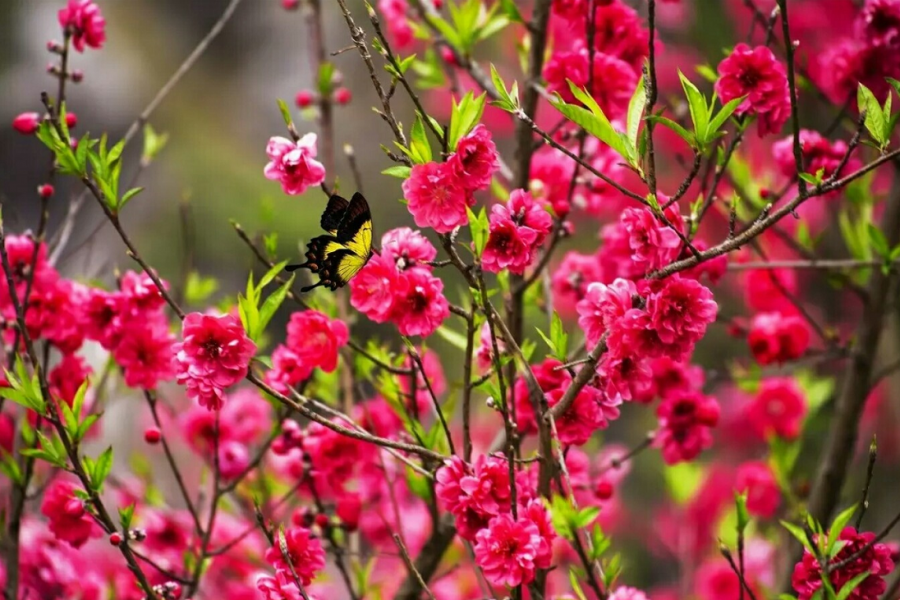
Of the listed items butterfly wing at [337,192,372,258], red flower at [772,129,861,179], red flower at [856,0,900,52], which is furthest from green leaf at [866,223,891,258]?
butterfly wing at [337,192,372,258]

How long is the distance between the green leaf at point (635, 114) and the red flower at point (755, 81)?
0.53 ft

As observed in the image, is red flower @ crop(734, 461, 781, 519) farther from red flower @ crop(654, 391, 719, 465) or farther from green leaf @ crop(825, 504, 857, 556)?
green leaf @ crop(825, 504, 857, 556)

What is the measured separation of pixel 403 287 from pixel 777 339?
69cm

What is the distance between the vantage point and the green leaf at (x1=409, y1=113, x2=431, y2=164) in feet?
2.72

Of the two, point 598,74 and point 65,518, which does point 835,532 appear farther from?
point 65,518

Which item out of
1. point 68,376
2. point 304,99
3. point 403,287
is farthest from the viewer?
point 304,99

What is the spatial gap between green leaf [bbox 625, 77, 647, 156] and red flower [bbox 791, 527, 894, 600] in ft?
1.36

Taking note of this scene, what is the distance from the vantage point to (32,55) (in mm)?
3143

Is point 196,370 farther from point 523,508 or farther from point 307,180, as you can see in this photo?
point 523,508

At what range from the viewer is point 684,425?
1.14m

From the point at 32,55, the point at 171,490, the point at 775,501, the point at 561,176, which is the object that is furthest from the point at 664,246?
the point at 32,55

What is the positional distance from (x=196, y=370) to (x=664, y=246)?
431mm

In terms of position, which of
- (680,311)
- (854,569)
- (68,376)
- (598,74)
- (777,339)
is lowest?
(854,569)

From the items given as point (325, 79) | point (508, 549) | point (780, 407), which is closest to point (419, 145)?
point (508, 549)
